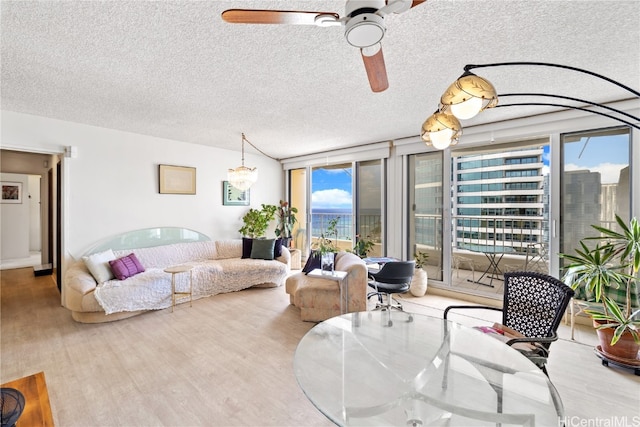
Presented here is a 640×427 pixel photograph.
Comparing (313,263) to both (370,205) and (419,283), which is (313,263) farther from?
(370,205)

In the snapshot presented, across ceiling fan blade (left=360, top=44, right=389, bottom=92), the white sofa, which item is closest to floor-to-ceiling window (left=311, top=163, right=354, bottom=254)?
the white sofa

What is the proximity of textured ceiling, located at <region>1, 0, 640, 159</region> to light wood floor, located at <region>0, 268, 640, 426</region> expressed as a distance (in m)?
2.55

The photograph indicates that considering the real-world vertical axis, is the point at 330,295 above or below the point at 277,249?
below

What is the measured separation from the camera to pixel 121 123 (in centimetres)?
396

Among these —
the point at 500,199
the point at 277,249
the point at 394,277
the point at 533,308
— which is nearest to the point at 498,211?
the point at 500,199

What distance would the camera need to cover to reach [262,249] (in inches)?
203

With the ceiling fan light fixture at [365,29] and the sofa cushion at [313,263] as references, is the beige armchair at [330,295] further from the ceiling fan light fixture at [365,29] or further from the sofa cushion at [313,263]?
the ceiling fan light fixture at [365,29]

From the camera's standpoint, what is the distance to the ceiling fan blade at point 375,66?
141 cm

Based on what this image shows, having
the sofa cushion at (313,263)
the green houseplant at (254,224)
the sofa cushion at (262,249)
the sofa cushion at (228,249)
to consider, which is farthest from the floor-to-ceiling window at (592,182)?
the sofa cushion at (228,249)

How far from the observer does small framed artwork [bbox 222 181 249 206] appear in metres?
5.70

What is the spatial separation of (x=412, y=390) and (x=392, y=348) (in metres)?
0.39

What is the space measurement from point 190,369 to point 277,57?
267 cm

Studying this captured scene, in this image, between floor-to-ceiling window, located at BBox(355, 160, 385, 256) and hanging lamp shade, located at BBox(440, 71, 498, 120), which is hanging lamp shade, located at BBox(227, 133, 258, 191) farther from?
hanging lamp shade, located at BBox(440, 71, 498, 120)

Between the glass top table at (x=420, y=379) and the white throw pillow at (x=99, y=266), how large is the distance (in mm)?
3180
